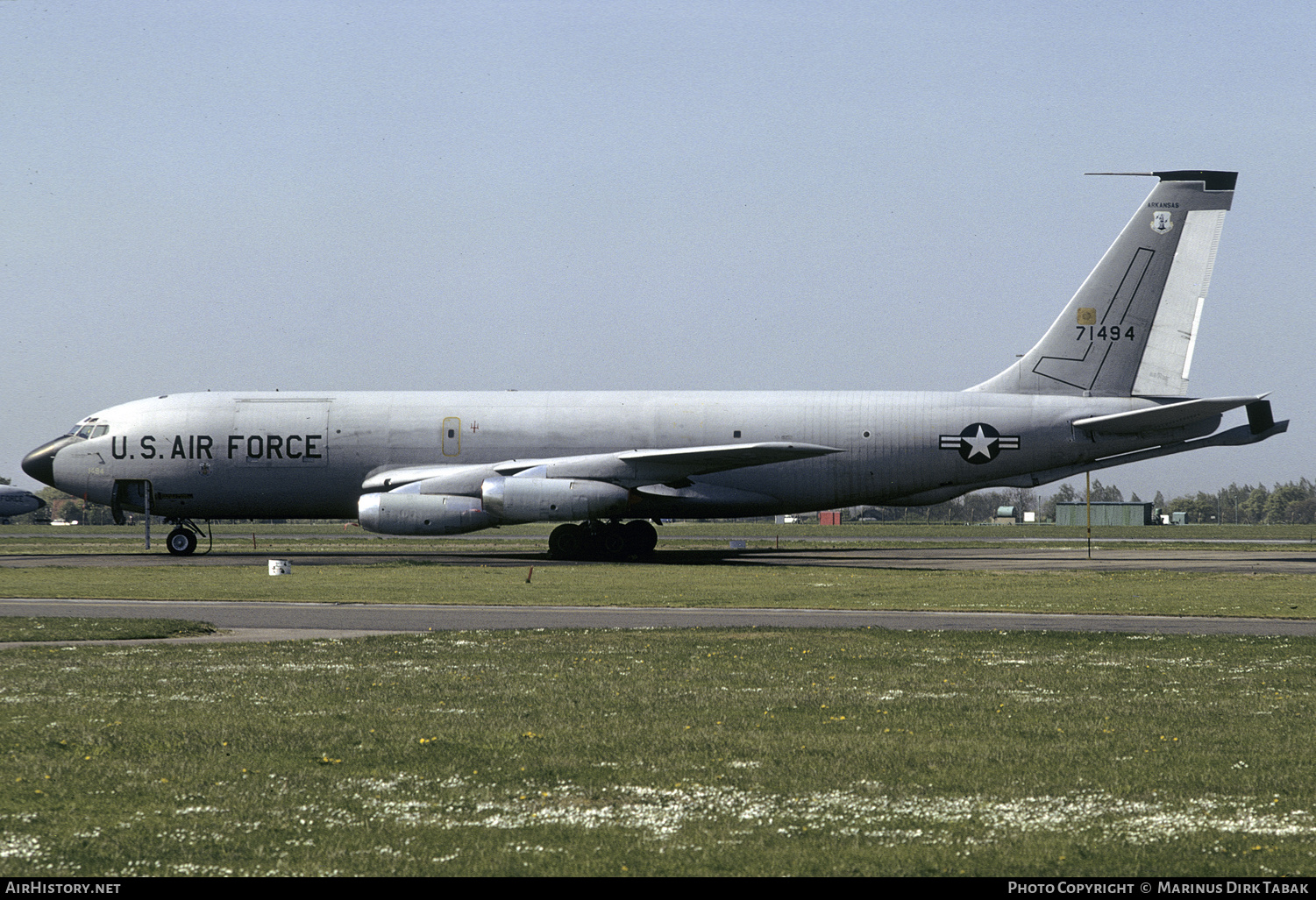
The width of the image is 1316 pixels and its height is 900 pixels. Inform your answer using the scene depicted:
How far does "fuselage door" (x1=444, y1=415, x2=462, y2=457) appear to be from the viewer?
128 feet

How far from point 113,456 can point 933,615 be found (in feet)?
99.8

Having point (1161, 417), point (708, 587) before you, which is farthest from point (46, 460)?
point (1161, 417)

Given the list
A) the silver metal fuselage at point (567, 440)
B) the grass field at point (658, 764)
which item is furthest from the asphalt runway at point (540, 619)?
the silver metal fuselage at point (567, 440)

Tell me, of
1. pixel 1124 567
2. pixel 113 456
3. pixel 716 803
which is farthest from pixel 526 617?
pixel 113 456

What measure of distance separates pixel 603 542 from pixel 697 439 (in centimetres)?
465

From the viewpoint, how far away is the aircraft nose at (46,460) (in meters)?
41.3

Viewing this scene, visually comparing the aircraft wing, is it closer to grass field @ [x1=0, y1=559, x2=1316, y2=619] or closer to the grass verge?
grass field @ [x1=0, y1=559, x2=1316, y2=619]

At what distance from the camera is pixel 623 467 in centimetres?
3744

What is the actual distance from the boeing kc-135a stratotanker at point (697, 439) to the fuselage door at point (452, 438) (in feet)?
0.21

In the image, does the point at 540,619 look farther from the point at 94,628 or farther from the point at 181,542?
the point at 181,542

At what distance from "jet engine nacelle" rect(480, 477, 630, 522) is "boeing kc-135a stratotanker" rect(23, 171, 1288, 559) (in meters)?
0.06

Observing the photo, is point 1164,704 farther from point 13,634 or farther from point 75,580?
point 75,580

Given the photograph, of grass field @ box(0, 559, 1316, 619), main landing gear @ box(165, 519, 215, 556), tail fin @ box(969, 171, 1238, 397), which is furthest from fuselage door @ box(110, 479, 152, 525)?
tail fin @ box(969, 171, 1238, 397)

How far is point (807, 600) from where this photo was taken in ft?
80.4
